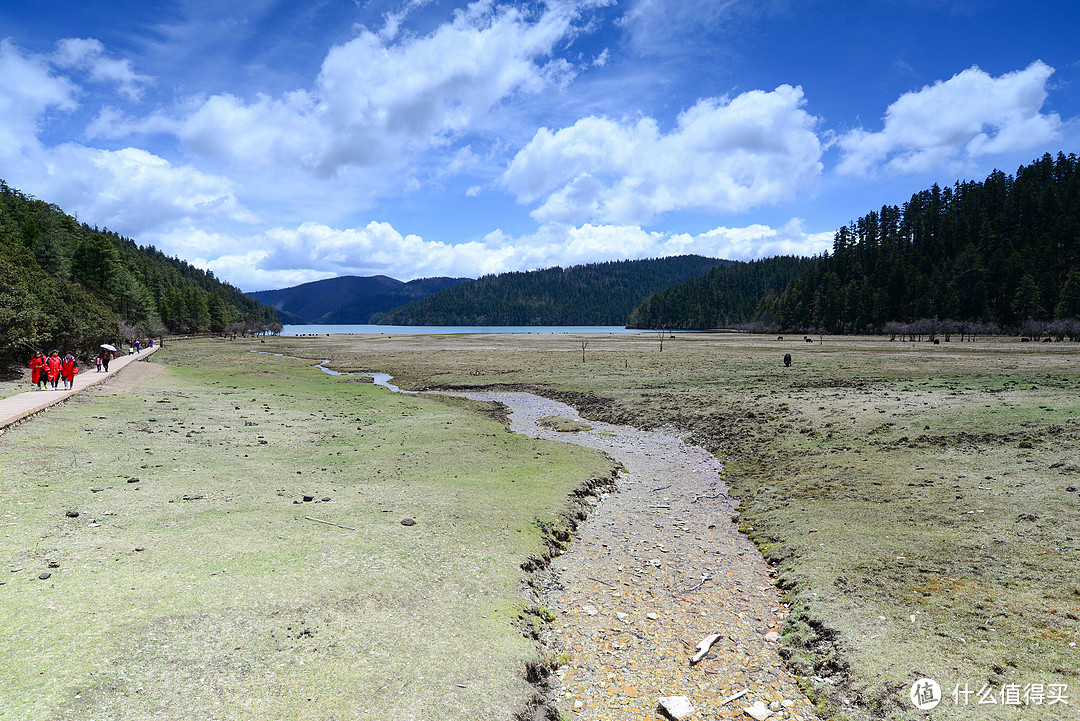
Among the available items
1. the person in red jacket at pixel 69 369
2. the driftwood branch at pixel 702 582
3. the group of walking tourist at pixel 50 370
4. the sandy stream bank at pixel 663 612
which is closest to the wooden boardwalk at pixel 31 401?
the person in red jacket at pixel 69 369

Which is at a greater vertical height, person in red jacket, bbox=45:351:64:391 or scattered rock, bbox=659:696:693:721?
person in red jacket, bbox=45:351:64:391

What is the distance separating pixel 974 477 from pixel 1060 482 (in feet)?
5.69

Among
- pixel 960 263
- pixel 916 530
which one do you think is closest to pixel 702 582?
pixel 916 530

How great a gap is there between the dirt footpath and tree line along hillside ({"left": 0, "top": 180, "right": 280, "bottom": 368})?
41640 millimetres

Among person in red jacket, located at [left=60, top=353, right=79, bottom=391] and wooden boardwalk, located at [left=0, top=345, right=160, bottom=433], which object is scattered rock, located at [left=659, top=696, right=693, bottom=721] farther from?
person in red jacket, located at [left=60, top=353, right=79, bottom=391]

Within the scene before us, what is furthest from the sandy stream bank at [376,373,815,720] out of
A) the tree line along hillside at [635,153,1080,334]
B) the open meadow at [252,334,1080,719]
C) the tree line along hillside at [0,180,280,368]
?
the tree line along hillside at [635,153,1080,334]

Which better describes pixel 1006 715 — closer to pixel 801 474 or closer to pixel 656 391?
pixel 801 474

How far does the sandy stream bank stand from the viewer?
714 cm

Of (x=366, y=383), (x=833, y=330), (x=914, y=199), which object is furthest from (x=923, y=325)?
(x=366, y=383)

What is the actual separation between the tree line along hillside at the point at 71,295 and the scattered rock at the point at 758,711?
1783 inches

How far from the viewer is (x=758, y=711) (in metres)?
6.83

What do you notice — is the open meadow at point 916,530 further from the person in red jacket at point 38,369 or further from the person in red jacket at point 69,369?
the person in red jacket at point 38,369

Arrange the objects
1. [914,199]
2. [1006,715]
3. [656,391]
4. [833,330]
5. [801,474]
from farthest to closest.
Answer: [914,199] → [833,330] → [656,391] → [801,474] → [1006,715]

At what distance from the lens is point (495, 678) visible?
676cm
